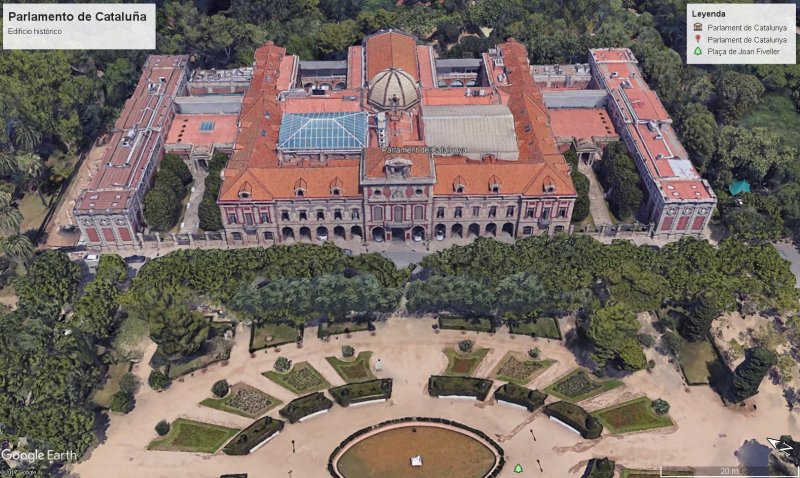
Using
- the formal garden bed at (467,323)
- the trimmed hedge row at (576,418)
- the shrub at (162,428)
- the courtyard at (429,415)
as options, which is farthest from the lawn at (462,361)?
the shrub at (162,428)

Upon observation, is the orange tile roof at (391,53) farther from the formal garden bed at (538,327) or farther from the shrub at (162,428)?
the shrub at (162,428)

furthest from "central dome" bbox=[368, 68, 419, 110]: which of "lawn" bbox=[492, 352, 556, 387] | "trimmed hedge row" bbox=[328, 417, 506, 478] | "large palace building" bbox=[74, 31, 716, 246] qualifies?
"trimmed hedge row" bbox=[328, 417, 506, 478]

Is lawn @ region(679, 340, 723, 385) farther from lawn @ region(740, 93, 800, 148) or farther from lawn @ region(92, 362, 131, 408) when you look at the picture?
lawn @ region(92, 362, 131, 408)

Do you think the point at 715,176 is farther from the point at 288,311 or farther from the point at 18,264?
the point at 18,264

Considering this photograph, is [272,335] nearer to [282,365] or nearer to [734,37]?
[282,365]

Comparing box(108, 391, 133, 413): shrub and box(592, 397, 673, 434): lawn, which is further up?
box(592, 397, 673, 434): lawn

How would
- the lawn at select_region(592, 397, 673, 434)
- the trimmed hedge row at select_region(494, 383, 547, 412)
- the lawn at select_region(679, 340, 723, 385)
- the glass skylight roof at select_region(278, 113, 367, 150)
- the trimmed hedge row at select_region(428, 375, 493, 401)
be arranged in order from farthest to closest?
the glass skylight roof at select_region(278, 113, 367, 150)
the lawn at select_region(679, 340, 723, 385)
the trimmed hedge row at select_region(428, 375, 493, 401)
the trimmed hedge row at select_region(494, 383, 547, 412)
the lawn at select_region(592, 397, 673, 434)
